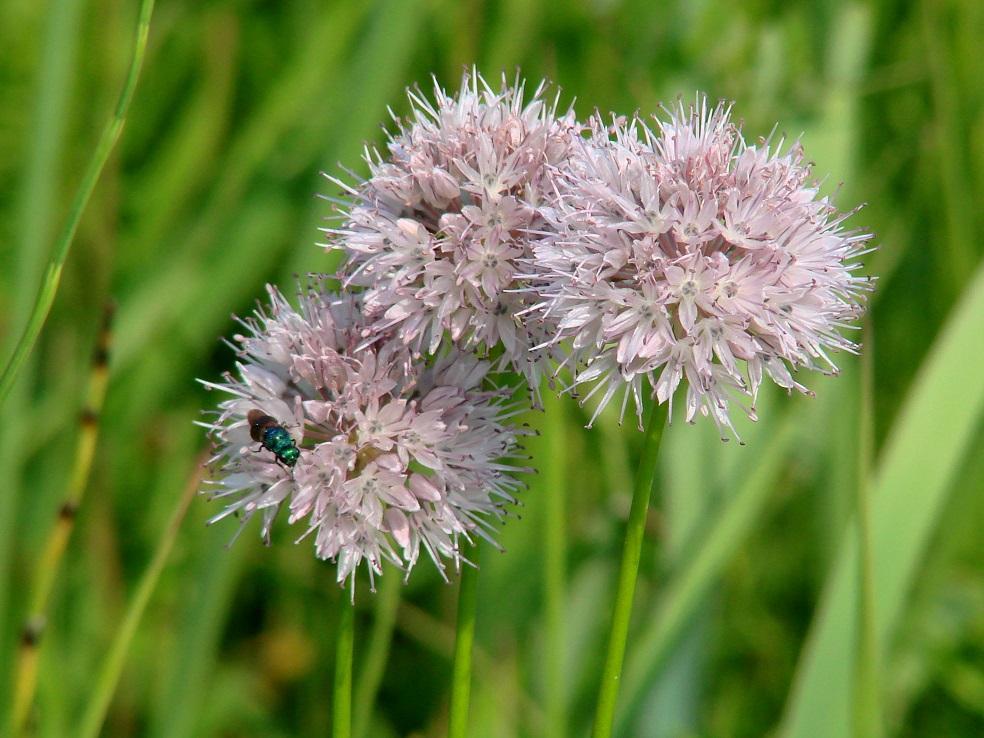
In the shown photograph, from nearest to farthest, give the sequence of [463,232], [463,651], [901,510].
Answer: [463,651]
[463,232]
[901,510]

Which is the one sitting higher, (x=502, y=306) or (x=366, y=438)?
(x=502, y=306)

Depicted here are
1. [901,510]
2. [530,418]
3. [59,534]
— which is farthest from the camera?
[530,418]

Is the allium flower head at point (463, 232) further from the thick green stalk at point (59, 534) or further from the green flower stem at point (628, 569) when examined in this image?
the thick green stalk at point (59, 534)

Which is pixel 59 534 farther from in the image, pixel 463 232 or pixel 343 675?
pixel 463 232

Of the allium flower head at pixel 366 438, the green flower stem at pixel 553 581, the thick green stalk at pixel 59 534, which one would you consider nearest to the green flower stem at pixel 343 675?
the allium flower head at pixel 366 438

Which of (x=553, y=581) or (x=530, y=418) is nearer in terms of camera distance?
(x=553, y=581)

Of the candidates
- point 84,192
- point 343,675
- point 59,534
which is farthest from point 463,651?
point 59,534

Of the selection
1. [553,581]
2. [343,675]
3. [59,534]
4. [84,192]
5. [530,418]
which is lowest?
[343,675]
